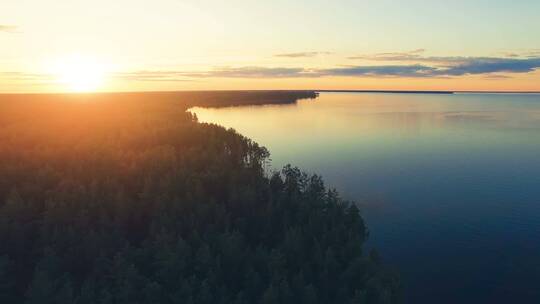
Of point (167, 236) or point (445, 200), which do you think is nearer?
point (167, 236)

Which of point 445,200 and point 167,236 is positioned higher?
point 167,236

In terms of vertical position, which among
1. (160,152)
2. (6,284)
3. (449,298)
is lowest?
(449,298)

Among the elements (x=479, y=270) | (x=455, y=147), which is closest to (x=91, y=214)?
(x=479, y=270)

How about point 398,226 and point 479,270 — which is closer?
point 479,270

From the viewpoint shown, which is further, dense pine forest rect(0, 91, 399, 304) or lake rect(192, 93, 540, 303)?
lake rect(192, 93, 540, 303)

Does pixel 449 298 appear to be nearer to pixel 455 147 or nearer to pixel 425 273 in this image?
pixel 425 273
